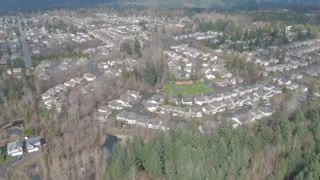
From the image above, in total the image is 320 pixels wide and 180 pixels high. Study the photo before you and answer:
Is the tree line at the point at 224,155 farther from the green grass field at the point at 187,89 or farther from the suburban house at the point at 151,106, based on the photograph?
the green grass field at the point at 187,89

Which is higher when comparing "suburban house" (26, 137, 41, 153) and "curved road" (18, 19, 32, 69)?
"curved road" (18, 19, 32, 69)

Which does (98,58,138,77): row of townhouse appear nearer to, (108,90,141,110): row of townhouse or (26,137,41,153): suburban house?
(108,90,141,110): row of townhouse

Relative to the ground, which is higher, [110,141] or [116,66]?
[116,66]

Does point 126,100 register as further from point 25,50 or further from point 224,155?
point 25,50

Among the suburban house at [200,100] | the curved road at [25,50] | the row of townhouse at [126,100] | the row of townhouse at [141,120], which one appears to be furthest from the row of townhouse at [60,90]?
the suburban house at [200,100]

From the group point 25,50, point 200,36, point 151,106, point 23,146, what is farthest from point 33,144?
point 200,36

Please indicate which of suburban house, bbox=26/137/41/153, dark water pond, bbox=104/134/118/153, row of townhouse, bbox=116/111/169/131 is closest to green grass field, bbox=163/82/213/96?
row of townhouse, bbox=116/111/169/131

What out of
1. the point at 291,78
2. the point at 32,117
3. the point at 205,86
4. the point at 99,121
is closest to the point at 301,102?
the point at 291,78

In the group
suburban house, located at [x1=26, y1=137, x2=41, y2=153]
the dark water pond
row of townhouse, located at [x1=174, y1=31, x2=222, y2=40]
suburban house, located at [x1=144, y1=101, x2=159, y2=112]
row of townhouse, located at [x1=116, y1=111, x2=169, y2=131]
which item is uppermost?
row of townhouse, located at [x1=174, y1=31, x2=222, y2=40]

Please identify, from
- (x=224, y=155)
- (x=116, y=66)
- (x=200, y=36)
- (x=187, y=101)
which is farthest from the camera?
(x=200, y=36)
